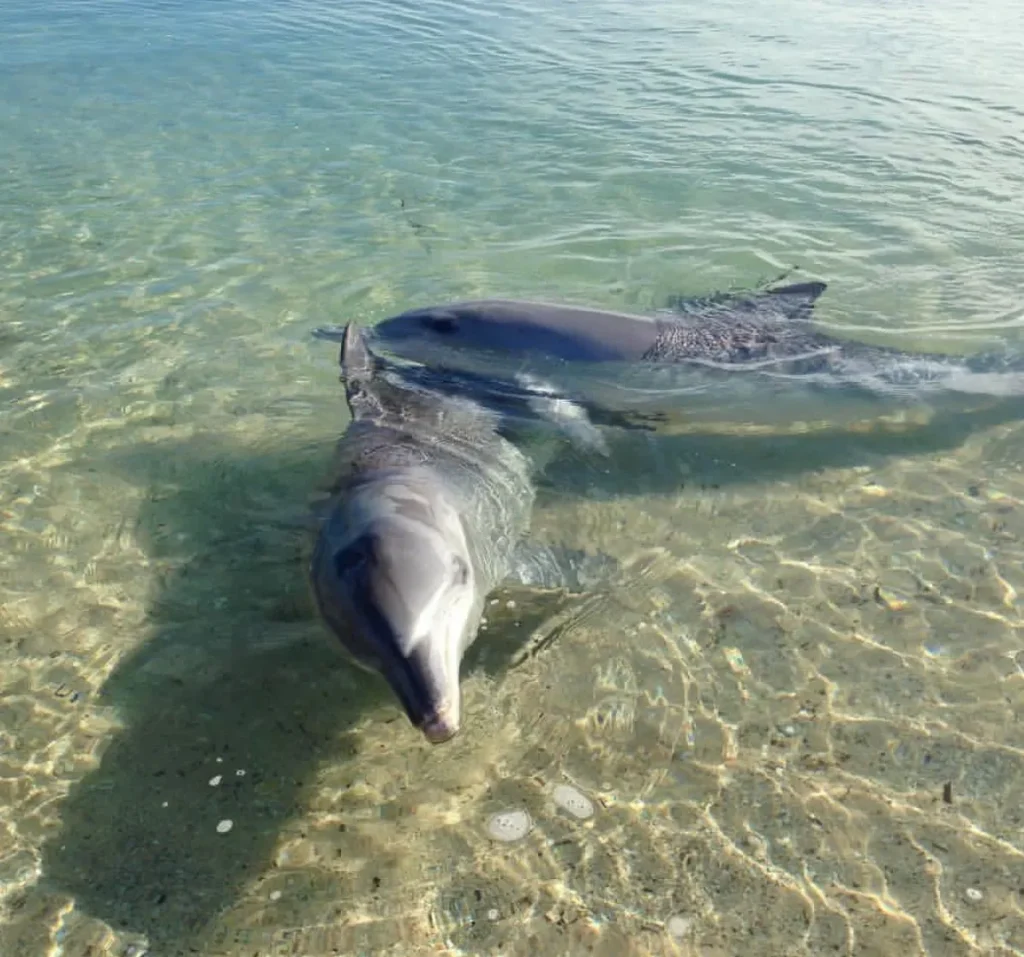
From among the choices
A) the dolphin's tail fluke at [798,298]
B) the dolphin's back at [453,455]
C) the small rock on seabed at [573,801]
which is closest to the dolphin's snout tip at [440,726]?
the small rock on seabed at [573,801]

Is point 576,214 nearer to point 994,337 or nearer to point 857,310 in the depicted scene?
point 857,310

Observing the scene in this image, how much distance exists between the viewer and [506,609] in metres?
5.45

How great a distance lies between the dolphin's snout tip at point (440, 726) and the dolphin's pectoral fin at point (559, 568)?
5.51ft

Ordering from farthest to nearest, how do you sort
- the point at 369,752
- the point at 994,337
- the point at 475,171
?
the point at 475,171
the point at 994,337
the point at 369,752

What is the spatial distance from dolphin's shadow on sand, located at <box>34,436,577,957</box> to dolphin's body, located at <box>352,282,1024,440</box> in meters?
2.23

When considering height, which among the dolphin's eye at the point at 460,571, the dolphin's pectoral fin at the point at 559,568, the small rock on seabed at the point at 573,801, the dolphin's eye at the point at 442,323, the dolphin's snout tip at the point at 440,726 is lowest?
the dolphin's eye at the point at 442,323

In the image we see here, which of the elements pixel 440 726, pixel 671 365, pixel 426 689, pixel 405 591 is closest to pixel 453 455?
pixel 405 591

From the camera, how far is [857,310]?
9.80 meters

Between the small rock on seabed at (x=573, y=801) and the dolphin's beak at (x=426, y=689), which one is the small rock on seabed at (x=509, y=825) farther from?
the dolphin's beak at (x=426, y=689)

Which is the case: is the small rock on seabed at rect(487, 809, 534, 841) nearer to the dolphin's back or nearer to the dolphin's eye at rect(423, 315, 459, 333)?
the dolphin's back

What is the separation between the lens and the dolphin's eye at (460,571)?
482 centimetres

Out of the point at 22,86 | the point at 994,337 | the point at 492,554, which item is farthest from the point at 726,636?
the point at 22,86

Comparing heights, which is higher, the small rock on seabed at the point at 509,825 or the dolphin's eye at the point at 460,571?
the dolphin's eye at the point at 460,571

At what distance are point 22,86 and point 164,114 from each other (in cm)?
341
